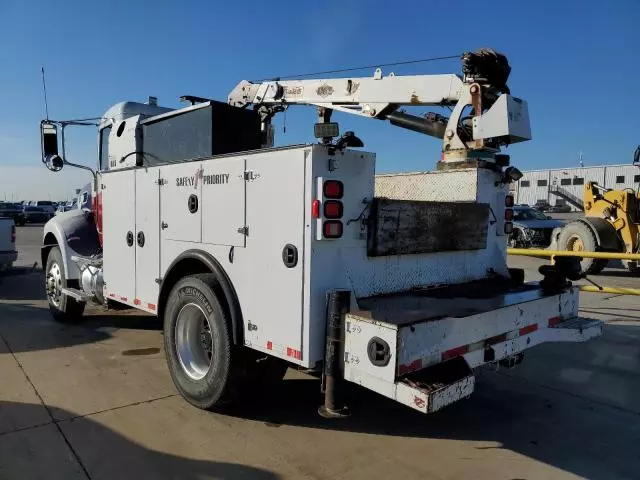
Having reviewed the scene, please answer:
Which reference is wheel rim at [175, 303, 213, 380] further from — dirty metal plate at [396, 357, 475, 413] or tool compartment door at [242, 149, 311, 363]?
dirty metal plate at [396, 357, 475, 413]

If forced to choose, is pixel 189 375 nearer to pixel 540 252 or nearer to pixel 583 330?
pixel 583 330

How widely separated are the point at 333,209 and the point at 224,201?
1005mm

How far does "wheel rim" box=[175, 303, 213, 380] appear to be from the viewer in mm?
4352

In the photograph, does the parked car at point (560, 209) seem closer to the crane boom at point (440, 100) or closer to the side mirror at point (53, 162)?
the crane boom at point (440, 100)

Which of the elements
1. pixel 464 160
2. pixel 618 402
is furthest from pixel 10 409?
pixel 618 402

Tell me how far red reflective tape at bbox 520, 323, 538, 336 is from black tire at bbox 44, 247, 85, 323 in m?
5.63

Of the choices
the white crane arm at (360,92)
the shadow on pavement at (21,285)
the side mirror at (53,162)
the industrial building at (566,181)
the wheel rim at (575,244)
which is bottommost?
the shadow on pavement at (21,285)

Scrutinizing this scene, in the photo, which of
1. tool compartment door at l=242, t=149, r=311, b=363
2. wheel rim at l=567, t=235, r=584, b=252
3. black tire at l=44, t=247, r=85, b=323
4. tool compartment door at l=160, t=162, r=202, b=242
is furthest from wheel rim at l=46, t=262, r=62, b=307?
wheel rim at l=567, t=235, r=584, b=252

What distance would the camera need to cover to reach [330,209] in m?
3.23

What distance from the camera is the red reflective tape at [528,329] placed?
3791 mm

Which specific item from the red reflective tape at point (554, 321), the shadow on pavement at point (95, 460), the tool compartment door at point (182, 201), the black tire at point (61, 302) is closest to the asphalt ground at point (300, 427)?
the shadow on pavement at point (95, 460)

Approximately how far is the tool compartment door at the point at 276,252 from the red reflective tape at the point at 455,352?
2.92 feet

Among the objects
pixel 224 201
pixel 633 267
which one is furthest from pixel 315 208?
pixel 633 267

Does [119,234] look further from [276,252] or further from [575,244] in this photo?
[575,244]
